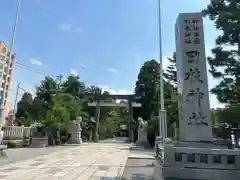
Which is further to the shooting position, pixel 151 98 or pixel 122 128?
pixel 122 128

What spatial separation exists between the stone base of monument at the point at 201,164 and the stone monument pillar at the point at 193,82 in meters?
1.58

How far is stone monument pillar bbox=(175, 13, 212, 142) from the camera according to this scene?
589 cm

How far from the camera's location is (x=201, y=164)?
4234 millimetres

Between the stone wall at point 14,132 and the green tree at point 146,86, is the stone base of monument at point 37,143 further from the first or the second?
the green tree at point 146,86

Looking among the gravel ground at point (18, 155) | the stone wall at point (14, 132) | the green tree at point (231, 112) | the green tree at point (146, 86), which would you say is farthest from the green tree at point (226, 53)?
the green tree at point (146, 86)

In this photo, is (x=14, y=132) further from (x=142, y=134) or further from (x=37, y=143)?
(x=142, y=134)

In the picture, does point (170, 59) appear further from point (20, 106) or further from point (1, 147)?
point (20, 106)

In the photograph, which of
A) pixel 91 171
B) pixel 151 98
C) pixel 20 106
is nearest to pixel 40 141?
pixel 91 171

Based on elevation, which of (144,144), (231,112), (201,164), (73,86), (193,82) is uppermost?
(73,86)

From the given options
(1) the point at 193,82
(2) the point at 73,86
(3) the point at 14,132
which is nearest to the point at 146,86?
(2) the point at 73,86

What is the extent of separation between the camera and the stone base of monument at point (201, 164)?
4137mm

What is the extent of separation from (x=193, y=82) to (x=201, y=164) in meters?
2.49

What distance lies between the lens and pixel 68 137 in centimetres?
2056

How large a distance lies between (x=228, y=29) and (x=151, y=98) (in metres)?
19.1
